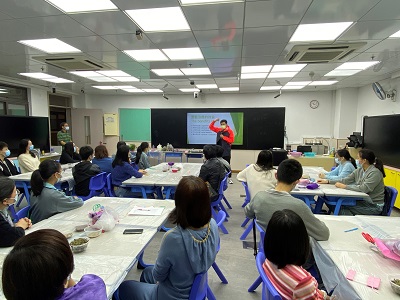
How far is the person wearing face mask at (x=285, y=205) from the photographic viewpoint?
1698 mm

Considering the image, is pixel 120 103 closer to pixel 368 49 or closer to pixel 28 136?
pixel 28 136

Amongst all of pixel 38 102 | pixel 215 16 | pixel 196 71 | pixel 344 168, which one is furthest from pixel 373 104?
pixel 38 102

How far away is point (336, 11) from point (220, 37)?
1.38m

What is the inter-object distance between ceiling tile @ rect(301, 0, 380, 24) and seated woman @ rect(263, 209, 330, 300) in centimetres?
229

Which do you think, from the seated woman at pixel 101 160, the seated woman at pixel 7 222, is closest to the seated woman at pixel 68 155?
the seated woman at pixel 101 160

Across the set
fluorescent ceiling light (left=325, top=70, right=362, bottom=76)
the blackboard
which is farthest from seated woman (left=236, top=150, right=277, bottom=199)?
the blackboard

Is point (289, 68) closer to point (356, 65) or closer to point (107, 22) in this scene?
point (356, 65)

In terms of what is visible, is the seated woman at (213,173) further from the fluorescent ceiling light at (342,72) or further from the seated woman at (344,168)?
the fluorescent ceiling light at (342,72)

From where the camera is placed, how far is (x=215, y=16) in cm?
265

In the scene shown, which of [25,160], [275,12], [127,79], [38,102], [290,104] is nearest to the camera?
[275,12]

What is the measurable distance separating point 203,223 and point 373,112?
6.94m

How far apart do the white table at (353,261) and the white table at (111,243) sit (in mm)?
1192

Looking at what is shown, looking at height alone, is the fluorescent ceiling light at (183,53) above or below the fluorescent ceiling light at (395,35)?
below

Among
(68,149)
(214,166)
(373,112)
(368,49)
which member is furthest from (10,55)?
(373,112)
